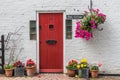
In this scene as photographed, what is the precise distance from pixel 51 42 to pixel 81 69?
1.49 meters

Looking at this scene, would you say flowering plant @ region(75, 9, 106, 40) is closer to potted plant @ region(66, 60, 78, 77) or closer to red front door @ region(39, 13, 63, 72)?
red front door @ region(39, 13, 63, 72)

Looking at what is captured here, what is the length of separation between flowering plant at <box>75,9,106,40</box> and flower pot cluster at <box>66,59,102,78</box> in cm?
92

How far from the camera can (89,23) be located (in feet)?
35.4

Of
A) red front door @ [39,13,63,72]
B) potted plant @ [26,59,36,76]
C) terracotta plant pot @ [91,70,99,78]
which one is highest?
red front door @ [39,13,63,72]

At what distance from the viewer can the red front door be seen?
11.4 meters

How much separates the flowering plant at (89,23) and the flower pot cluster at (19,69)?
1.90m

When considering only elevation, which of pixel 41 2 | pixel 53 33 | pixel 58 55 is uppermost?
pixel 41 2

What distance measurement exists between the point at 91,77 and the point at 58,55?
145 cm

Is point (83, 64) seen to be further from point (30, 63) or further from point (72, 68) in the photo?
point (30, 63)

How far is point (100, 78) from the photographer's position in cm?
1084

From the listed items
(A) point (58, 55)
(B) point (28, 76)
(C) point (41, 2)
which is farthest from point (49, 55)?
(C) point (41, 2)

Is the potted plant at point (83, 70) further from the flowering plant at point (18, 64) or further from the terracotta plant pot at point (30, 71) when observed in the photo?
the flowering plant at point (18, 64)

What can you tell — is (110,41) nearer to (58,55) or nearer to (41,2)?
(58,55)

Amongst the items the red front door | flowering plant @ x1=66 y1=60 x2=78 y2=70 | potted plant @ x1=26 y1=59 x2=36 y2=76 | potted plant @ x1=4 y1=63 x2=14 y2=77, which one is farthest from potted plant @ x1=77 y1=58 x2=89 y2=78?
potted plant @ x1=4 y1=63 x2=14 y2=77
